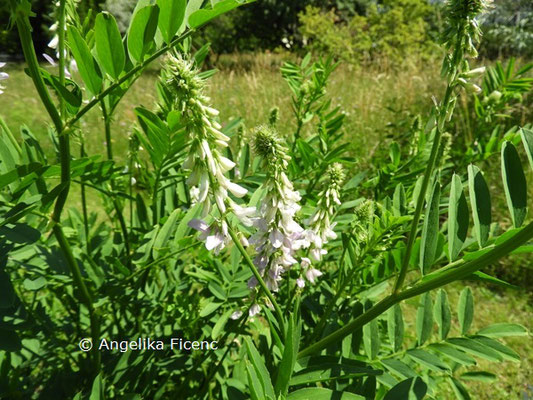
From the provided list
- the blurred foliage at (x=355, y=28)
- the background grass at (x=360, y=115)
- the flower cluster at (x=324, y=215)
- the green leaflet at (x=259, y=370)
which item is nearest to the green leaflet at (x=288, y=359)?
the green leaflet at (x=259, y=370)

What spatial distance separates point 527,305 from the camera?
328 centimetres

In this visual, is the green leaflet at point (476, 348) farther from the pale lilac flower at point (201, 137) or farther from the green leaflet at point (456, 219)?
the pale lilac flower at point (201, 137)

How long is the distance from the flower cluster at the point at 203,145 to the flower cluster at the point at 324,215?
309 mm

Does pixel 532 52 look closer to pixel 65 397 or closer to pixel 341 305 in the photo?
pixel 341 305

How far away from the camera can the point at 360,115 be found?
215 inches

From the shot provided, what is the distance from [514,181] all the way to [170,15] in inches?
30.1

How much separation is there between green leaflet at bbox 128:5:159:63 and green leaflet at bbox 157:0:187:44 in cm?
2

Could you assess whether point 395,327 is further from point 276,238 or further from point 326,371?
point 276,238

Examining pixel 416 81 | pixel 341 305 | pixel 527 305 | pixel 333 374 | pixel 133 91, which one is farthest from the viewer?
pixel 133 91

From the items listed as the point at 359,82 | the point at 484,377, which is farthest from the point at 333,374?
the point at 359,82

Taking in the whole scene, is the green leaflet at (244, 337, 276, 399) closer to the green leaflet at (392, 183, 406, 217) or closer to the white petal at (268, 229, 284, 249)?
the white petal at (268, 229, 284, 249)

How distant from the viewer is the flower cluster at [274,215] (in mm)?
891

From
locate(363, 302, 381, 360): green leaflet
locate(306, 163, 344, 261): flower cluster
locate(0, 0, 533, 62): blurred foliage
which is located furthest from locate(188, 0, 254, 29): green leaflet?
locate(0, 0, 533, 62): blurred foliage

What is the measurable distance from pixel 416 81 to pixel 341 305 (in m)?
5.24
